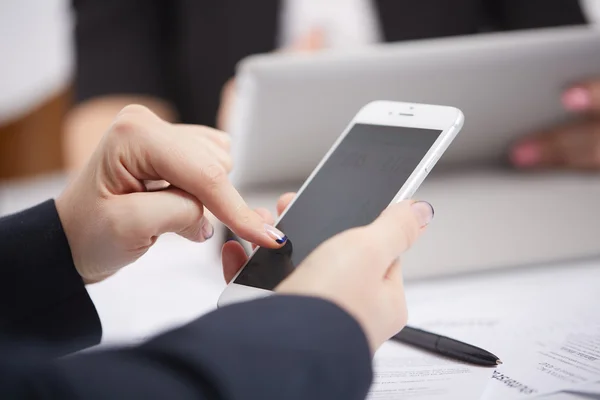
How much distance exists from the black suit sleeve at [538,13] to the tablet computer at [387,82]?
0.44m

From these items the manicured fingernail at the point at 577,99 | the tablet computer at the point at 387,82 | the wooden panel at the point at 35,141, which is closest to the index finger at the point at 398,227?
the tablet computer at the point at 387,82

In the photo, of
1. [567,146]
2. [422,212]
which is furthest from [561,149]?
[422,212]

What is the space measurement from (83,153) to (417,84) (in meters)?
0.81

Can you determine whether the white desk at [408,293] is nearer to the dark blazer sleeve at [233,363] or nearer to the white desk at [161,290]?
the white desk at [161,290]

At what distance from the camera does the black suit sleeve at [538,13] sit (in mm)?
1094

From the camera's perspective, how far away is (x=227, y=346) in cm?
25

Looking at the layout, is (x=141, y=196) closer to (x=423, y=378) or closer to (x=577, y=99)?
(x=423, y=378)

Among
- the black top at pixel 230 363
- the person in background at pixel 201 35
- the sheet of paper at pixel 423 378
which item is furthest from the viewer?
the person in background at pixel 201 35

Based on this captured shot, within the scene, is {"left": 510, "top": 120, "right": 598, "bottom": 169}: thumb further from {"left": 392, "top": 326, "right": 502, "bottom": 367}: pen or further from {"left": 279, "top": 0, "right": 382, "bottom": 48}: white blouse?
{"left": 279, "top": 0, "right": 382, "bottom": 48}: white blouse

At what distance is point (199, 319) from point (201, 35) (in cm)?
133

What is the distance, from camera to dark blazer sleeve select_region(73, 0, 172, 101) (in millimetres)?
1339

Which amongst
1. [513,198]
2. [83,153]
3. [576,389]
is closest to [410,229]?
[576,389]

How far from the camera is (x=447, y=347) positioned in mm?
417

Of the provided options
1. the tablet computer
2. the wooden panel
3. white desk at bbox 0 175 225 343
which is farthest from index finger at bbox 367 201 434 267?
the wooden panel
